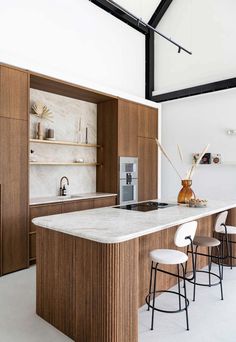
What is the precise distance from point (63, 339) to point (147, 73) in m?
5.74

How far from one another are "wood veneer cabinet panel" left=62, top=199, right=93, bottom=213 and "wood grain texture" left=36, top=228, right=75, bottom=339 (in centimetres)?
173

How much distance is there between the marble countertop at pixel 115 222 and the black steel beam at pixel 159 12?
512cm

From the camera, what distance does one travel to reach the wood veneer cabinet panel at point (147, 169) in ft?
18.5

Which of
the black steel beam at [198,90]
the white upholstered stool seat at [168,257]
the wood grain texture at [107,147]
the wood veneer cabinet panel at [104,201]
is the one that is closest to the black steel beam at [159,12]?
the black steel beam at [198,90]

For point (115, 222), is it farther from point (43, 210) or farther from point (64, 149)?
point (64, 149)

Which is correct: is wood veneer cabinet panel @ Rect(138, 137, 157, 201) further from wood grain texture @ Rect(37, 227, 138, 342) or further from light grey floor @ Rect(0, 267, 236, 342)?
wood grain texture @ Rect(37, 227, 138, 342)

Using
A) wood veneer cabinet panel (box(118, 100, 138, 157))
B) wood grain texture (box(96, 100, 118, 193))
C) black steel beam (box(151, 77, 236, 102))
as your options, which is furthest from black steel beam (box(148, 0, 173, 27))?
wood grain texture (box(96, 100, 118, 193))

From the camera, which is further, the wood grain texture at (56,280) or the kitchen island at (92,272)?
the wood grain texture at (56,280)

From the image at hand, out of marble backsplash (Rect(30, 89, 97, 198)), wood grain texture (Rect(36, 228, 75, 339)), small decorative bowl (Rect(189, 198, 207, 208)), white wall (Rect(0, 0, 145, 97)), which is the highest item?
white wall (Rect(0, 0, 145, 97))

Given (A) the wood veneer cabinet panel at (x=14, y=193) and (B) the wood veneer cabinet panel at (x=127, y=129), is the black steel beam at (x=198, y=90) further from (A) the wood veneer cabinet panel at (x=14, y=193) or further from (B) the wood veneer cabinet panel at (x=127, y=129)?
(A) the wood veneer cabinet panel at (x=14, y=193)

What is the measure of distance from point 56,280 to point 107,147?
3314 millimetres

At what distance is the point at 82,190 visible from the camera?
5285mm

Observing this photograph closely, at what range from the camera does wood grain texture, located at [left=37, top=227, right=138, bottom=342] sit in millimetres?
1923

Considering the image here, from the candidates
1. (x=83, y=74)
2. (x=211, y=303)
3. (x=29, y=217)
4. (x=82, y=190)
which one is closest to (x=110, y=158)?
(x=82, y=190)
